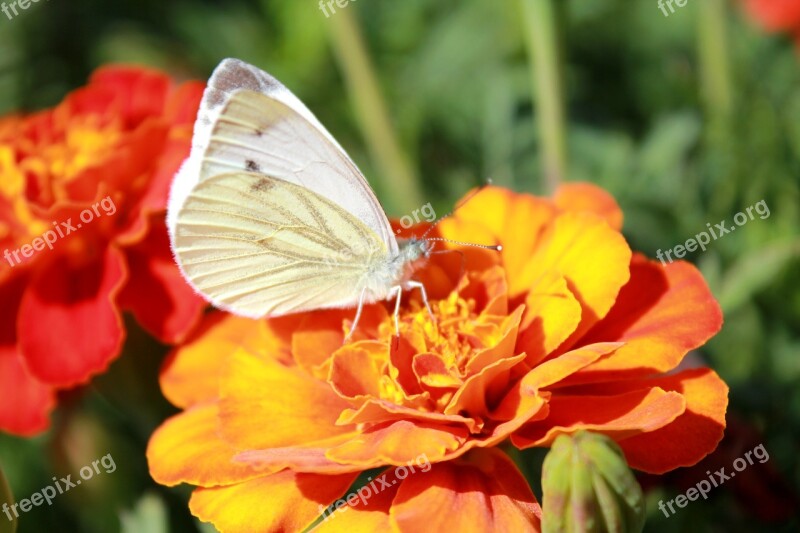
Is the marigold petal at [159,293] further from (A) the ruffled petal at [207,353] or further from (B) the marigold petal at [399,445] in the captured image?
(B) the marigold petal at [399,445]

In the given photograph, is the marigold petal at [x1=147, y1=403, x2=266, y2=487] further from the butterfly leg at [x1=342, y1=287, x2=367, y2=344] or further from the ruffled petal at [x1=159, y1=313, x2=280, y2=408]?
the butterfly leg at [x1=342, y1=287, x2=367, y2=344]

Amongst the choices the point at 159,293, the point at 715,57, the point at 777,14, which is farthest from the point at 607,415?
the point at 777,14

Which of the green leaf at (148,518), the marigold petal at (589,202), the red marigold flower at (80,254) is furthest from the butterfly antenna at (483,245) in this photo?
the green leaf at (148,518)

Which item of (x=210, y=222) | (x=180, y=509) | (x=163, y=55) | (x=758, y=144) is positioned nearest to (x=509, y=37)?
(x=758, y=144)

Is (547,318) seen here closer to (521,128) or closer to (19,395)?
(19,395)

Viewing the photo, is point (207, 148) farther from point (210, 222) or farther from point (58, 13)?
point (58, 13)

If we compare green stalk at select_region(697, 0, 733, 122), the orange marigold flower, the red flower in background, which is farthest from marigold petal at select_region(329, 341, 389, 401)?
the red flower in background
